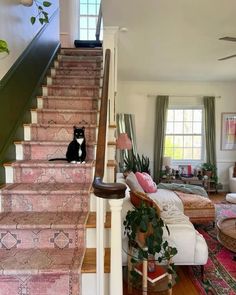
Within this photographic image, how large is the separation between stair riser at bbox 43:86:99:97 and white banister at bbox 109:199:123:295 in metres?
2.50

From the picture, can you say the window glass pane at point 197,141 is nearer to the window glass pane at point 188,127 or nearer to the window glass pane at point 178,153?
the window glass pane at point 188,127

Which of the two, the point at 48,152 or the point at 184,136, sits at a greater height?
the point at 184,136

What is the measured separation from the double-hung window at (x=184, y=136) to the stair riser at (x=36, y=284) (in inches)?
209

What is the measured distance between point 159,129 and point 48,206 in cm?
474

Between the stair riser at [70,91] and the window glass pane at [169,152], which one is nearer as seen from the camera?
the stair riser at [70,91]

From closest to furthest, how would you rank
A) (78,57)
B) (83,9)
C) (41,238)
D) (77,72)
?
1. (41,238)
2. (77,72)
3. (78,57)
4. (83,9)

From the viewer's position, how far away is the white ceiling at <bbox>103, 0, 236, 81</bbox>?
2736mm

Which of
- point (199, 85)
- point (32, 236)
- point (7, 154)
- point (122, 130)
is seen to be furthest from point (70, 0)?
point (32, 236)

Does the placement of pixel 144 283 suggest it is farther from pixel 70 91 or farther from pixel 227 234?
pixel 70 91

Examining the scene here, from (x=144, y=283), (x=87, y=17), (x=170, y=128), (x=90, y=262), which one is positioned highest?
(x=87, y=17)

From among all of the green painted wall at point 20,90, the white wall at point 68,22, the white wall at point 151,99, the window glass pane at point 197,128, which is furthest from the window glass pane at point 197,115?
the green painted wall at point 20,90

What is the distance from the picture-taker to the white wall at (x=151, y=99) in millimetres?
6617

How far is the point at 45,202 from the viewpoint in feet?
7.09

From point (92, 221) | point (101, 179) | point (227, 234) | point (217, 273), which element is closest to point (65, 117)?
point (92, 221)
